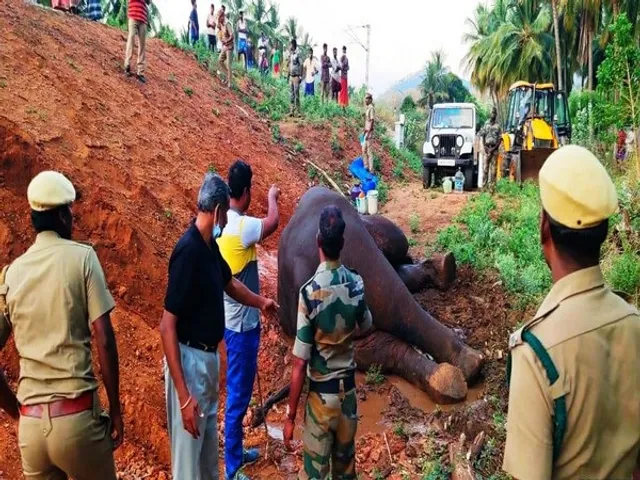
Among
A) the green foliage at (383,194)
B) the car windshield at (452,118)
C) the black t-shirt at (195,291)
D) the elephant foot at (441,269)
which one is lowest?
the elephant foot at (441,269)

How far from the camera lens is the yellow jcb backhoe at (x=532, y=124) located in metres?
13.2

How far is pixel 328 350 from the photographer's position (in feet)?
9.58

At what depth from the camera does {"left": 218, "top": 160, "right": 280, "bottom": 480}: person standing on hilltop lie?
3541 millimetres

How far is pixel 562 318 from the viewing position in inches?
52.1

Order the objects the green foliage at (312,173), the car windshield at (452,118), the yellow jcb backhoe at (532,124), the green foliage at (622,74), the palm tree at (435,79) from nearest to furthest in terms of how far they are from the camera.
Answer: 1. the green foliage at (622,74)
2. the green foliage at (312,173)
3. the yellow jcb backhoe at (532,124)
4. the car windshield at (452,118)
5. the palm tree at (435,79)

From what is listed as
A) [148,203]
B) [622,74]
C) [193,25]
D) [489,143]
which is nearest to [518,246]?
[622,74]

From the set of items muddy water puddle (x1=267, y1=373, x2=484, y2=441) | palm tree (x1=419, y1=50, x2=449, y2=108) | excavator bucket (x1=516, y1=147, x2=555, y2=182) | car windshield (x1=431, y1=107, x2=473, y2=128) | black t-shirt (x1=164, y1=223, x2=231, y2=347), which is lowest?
muddy water puddle (x1=267, y1=373, x2=484, y2=441)

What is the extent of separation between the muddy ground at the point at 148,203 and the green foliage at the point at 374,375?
5 centimetres

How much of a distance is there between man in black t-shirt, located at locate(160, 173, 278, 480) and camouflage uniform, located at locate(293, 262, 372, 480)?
449 mm

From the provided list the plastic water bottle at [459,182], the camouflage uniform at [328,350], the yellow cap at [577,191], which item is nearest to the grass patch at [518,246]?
the camouflage uniform at [328,350]

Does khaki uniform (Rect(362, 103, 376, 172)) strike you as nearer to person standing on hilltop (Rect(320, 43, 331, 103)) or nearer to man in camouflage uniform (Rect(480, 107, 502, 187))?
man in camouflage uniform (Rect(480, 107, 502, 187))

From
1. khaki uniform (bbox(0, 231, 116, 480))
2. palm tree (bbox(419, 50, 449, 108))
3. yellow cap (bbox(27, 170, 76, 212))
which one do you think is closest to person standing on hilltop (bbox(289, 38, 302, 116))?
yellow cap (bbox(27, 170, 76, 212))

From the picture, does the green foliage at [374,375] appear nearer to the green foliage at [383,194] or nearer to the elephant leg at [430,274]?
the elephant leg at [430,274]

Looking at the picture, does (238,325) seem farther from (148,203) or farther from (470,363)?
(148,203)
